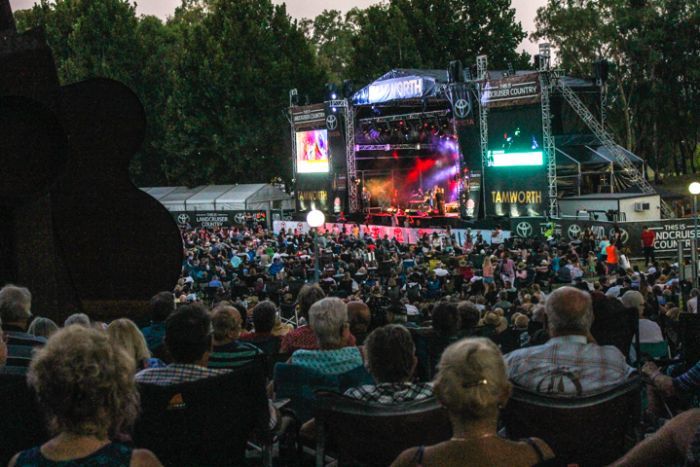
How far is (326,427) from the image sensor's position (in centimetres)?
432

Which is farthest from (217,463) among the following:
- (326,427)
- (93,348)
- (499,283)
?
(499,283)

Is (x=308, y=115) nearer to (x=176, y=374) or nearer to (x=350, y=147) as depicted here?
(x=350, y=147)

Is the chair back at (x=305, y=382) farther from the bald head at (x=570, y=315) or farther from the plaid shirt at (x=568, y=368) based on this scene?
the bald head at (x=570, y=315)

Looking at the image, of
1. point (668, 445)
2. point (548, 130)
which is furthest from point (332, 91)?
point (668, 445)

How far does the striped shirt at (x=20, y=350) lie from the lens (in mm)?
4879

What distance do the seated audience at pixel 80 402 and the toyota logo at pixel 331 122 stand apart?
124ft

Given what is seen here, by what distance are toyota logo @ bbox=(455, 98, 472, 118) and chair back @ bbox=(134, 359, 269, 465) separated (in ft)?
99.3

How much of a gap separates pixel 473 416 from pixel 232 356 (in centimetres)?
249

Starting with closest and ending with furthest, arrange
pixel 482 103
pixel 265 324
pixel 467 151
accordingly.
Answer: pixel 265 324 → pixel 482 103 → pixel 467 151

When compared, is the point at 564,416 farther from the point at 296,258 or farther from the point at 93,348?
the point at 296,258

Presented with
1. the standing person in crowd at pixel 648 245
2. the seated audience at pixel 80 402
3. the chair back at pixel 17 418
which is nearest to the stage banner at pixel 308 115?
the standing person in crowd at pixel 648 245

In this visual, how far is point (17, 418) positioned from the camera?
411 cm

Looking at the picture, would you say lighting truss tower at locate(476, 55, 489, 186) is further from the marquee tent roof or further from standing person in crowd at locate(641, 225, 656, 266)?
the marquee tent roof

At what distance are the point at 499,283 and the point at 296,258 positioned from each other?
20.8 ft
